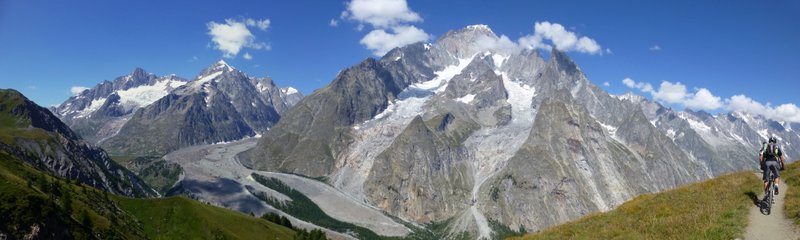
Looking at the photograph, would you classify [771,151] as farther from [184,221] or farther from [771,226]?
[184,221]

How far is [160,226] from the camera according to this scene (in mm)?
143125

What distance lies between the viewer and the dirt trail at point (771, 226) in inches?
933

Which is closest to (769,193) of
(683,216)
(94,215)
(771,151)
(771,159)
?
(771,159)

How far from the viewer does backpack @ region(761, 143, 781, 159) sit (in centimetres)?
2967

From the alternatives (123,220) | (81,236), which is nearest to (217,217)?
(123,220)

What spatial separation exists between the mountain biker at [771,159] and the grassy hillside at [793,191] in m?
1.20

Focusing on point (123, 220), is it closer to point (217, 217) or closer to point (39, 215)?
point (217, 217)

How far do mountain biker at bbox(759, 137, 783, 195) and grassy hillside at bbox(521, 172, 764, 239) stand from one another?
6.01 feet

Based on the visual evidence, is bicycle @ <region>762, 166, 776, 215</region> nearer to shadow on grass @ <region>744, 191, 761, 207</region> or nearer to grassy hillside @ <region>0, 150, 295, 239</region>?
shadow on grass @ <region>744, 191, 761, 207</region>

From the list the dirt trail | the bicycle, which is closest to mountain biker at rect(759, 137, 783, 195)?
the bicycle

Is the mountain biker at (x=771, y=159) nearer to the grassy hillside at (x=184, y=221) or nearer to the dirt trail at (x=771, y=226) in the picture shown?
the dirt trail at (x=771, y=226)

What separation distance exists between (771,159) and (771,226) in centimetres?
630

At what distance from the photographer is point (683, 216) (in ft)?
93.0

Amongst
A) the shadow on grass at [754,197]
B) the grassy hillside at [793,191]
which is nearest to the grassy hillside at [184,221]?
the grassy hillside at [793,191]
